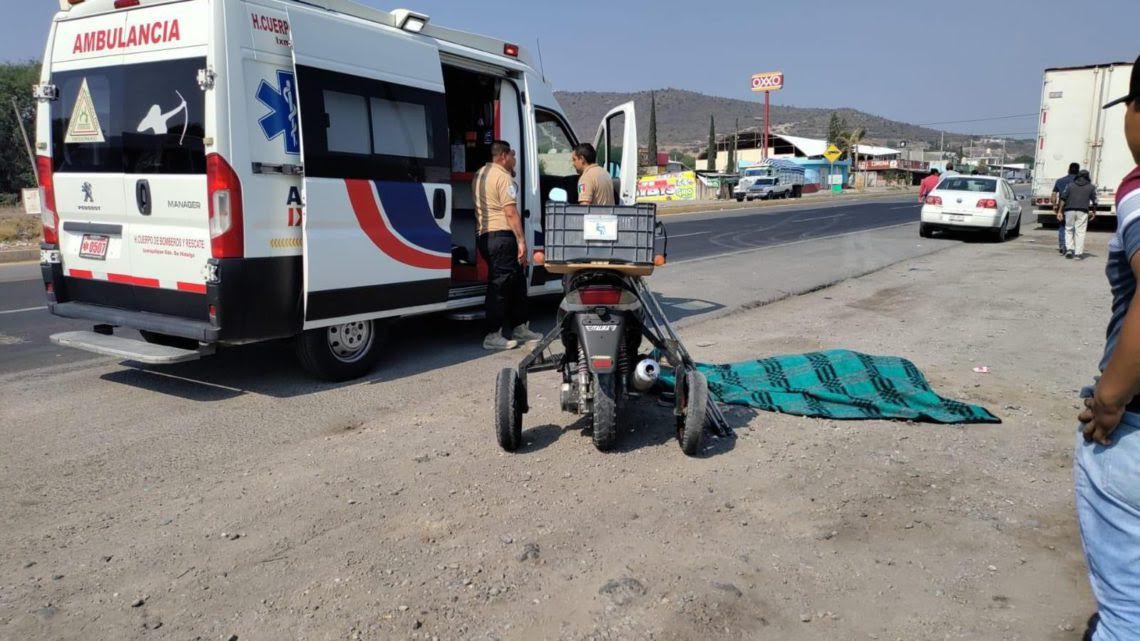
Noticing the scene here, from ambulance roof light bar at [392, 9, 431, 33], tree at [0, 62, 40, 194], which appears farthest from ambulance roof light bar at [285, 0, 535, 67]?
tree at [0, 62, 40, 194]

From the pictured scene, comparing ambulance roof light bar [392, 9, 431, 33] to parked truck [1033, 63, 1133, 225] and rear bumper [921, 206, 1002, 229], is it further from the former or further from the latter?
parked truck [1033, 63, 1133, 225]

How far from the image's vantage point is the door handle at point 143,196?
5723mm

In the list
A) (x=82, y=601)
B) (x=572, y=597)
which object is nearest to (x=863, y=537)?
(x=572, y=597)

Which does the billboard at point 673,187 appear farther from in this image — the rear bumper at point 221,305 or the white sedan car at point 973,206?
the rear bumper at point 221,305

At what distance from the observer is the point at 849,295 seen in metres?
11.1

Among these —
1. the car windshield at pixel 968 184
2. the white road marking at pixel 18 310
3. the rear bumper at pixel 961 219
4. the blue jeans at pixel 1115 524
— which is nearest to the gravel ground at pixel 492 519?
the blue jeans at pixel 1115 524

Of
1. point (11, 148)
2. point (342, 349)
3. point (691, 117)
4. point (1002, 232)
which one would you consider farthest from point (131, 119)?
point (691, 117)

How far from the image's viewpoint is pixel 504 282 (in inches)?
291

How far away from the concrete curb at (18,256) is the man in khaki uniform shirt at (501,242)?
12379 millimetres

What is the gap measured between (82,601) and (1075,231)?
16.7m

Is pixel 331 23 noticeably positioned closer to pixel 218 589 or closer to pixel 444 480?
pixel 444 480

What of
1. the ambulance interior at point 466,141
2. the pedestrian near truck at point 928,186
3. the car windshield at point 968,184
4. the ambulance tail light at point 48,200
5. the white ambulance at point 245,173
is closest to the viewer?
the white ambulance at point 245,173

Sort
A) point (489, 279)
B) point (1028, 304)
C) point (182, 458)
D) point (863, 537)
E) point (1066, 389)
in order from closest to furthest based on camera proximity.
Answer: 1. point (863, 537)
2. point (182, 458)
3. point (1066, 389)
4. point (489, 279)
5. point (1028, 304)

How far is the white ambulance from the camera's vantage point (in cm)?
536
